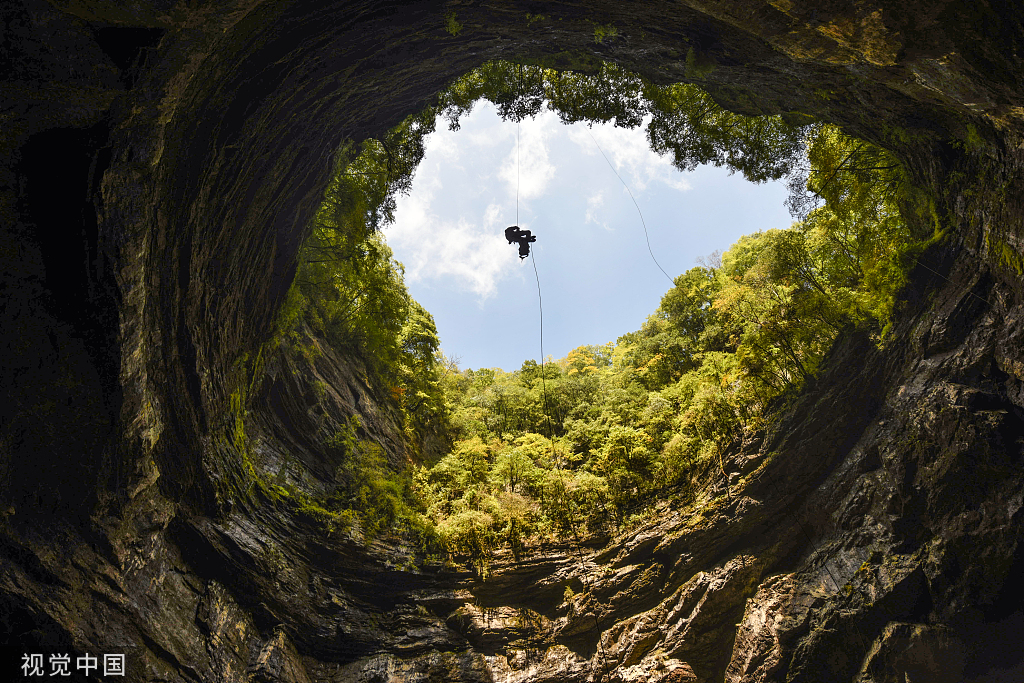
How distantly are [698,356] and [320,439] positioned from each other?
12557mm

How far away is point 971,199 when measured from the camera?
22.2 feet

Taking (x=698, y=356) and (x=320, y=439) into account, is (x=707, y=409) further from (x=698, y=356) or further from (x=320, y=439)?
(x=320, y=439)

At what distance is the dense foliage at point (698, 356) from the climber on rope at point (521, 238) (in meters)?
3.04

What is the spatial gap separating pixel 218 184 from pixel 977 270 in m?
13.6

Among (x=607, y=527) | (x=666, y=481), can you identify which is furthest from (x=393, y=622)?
(x=666, y=481)

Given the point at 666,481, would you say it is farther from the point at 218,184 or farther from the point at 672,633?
the point at 218,184

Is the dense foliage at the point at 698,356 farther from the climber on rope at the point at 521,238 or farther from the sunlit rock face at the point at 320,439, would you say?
the climber on rope at the point at 521,238

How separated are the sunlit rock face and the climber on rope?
3.72 metres

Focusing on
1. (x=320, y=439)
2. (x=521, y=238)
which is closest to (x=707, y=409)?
(x=521, y=238)

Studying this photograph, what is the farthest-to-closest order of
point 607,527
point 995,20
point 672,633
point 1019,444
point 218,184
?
point 607,527 → point 672,633 → point 218,184 → point 1019,444 → point 995,20

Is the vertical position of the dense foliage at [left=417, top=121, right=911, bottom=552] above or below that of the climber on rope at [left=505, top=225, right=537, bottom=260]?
below

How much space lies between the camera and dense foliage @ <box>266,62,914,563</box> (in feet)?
29.2

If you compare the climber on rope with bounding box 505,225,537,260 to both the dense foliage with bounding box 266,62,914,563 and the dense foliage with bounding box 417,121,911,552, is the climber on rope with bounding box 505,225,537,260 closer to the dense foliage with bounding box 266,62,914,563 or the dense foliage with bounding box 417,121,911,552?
the dense foliage with bounding box 266,62,914,563

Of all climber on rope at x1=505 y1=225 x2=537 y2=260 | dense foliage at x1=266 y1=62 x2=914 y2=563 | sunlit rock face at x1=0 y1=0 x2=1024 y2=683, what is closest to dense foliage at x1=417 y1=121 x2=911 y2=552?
dense foliage at x1=266 y1=62 x2=914 y2=563
